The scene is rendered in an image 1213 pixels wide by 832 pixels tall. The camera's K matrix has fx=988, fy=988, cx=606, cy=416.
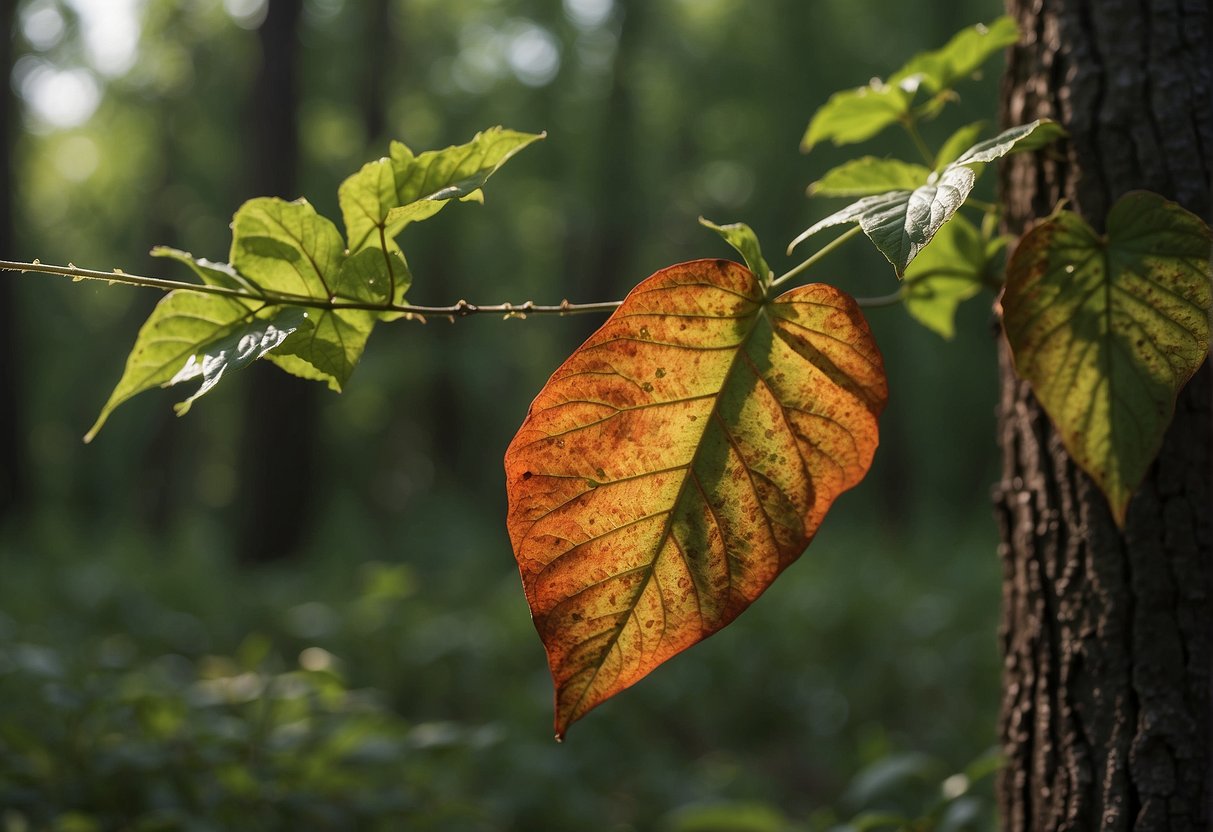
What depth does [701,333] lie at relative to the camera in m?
0.84

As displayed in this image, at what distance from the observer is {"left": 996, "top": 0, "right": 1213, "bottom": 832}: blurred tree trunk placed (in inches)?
41.5

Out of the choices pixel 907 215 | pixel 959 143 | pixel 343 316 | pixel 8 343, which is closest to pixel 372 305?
pixel 343 316

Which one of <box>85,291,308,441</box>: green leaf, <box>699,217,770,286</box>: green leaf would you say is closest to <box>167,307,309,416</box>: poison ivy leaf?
<box>85,291,308,441</box>: green leaf

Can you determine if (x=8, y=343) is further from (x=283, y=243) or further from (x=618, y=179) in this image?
(x=283, y=243)

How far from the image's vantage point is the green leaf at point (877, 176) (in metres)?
1.05

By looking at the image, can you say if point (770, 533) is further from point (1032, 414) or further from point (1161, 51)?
point (1161, 51)

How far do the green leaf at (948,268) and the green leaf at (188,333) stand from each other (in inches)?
29.1

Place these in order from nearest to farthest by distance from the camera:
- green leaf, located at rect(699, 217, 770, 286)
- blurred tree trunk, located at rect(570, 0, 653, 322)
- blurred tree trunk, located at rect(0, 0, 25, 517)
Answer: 1. green leaf, located at rect(699, 217, 770, 286)
2. blurred tree trunk, located at rect(0, 0, 25, 517)
3. blurred tree trunk, located at rect(570, 0, 653, 322)

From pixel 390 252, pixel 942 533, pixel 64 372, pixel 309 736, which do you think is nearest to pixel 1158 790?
pixel 390 252

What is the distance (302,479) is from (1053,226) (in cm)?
717

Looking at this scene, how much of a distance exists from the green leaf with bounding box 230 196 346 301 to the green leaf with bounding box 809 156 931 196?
51 cm

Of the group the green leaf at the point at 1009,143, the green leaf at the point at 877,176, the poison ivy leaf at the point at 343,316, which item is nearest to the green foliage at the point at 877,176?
the green leaf at the point at 877,176

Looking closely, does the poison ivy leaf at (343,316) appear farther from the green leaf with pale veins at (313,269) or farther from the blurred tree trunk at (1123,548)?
the blurred tree trunk at (1123,548)

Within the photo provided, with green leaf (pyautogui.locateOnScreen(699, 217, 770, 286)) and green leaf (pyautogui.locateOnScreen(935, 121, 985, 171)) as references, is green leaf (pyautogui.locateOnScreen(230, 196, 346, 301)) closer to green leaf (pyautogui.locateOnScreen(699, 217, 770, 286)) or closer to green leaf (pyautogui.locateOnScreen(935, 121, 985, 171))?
green leaf (pyautogui.locateOnScreen(699, 217, 770, 286))
